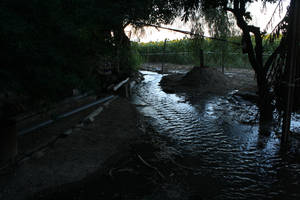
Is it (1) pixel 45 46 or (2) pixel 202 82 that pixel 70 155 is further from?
(2) pixel 202 82

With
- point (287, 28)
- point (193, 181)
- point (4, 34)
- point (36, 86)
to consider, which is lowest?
point (193, 181)

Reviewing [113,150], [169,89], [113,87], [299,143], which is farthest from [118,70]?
[299,143]

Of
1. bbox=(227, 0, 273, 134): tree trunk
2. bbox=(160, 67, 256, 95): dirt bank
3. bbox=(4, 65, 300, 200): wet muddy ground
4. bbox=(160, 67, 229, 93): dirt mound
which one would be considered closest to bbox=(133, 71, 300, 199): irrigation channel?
bbox=(4, 65, 300, 200): wet muddy ground

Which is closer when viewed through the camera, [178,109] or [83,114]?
[83,114]

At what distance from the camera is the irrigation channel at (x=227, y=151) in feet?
8.60

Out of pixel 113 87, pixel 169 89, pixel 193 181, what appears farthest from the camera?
pixel 169 89

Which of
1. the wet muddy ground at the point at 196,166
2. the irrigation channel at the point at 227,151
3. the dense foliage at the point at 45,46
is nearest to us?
the dense foliage at the point at 45,46

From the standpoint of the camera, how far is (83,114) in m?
5.52

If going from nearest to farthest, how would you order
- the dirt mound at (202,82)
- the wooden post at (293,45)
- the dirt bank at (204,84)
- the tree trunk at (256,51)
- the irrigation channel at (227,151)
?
the irrigation channel at (227,151) → the wooden post at (293,45) → the tree trunk at (256,51) → the dirt bank at (204,84) → the dirt mound at (202,82)

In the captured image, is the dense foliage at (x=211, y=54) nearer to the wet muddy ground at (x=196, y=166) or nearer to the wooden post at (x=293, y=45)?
the wet muddy ground at (x=196, y=166)

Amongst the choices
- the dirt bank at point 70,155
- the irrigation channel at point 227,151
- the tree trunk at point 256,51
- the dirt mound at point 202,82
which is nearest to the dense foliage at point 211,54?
the dirt mound at point 202,82

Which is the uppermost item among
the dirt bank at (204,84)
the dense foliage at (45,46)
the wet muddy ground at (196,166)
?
the dense foliage at (45,46)

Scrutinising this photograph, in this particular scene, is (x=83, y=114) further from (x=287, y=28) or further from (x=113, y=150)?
(x=287, y=28)

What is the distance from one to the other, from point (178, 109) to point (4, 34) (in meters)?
4.87
